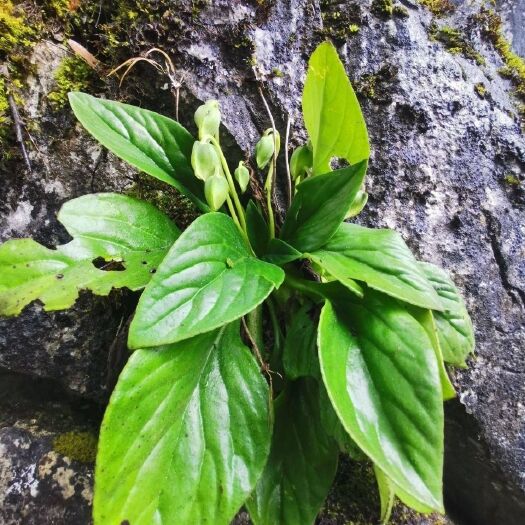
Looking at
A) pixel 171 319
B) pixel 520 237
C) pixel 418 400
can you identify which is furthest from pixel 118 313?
pixel 520 237

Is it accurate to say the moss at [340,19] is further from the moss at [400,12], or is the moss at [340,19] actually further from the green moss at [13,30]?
the green moss at [13,30]

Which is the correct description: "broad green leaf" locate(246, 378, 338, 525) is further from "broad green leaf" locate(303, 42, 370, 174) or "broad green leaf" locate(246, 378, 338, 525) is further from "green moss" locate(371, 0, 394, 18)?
"green moss" locate(371, 0, 394, 18)

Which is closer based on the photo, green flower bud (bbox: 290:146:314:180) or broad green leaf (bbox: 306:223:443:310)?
broad green leaf (bbox: 306:223:443:310)

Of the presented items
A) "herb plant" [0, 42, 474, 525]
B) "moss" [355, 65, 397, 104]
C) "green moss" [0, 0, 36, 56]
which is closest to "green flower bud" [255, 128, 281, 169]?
"herb plant" [0, 42, 474, 525]

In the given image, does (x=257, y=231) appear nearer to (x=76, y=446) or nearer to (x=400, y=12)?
(x=76, y=446)

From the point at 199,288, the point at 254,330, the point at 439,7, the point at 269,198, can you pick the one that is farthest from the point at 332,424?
the point at 439,7

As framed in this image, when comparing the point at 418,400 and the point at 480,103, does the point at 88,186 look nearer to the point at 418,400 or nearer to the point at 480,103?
the point at 418,400
